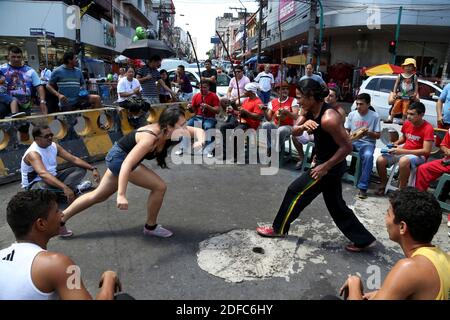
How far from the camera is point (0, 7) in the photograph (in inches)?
787

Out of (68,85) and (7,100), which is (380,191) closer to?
(68,85)

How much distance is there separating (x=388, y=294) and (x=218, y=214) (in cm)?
292

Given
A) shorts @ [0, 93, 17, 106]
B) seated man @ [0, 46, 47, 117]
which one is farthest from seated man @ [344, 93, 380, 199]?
shorts @ [0, 93, 17, 106]

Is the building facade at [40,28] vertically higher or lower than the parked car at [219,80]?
higher

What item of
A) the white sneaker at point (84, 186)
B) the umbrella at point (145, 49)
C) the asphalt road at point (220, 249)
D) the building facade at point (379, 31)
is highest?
the building facade at point (379, 31)

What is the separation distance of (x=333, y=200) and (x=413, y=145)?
84.9 inches

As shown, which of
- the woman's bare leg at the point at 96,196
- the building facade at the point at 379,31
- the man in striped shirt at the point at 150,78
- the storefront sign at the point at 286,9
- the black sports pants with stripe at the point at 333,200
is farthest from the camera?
the storefront sign at the point at 286,9

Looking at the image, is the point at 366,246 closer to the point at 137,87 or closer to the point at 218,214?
the point at 218,214

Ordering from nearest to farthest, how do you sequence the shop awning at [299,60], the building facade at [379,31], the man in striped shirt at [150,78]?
the man in striped shirt at [150,78] → the building facade at [379,31] → the shop awning at [299,60]

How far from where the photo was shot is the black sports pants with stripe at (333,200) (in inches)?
141

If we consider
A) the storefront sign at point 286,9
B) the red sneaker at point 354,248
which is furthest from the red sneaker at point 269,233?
the storefront sign at point 286,9

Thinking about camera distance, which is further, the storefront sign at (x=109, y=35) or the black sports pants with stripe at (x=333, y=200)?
the storefront sign at (x=109, y=35)

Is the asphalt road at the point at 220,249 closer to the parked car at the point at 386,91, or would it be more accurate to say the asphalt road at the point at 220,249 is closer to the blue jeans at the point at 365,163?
the blue jeans at the point at 365,163

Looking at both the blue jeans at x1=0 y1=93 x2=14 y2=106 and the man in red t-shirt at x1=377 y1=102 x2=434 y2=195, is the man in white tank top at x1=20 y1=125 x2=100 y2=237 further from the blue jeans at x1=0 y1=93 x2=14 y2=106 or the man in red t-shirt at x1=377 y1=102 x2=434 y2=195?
the man in red t-shirt at x1=377 y1=102 x2=434 y2=195
